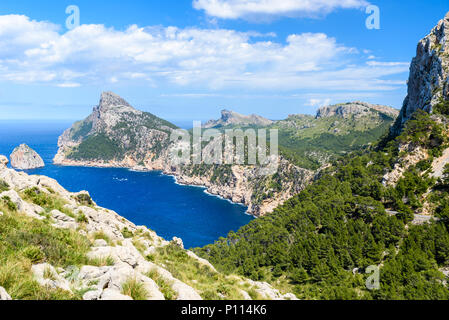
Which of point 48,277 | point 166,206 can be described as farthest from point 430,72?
point 166,206

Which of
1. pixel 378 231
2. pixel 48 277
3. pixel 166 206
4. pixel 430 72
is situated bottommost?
pixel 166 206

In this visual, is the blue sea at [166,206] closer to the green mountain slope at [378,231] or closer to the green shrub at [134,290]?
the green mountain slope at [378,231]

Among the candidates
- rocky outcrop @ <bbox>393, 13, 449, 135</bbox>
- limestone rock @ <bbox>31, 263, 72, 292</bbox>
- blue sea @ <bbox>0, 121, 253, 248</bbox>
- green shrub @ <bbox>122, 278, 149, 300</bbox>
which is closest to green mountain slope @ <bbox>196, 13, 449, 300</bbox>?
rocky outcrop @ <bbox>393, 13, 449, 135</bbox>

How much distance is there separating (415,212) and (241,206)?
10951 centimetres

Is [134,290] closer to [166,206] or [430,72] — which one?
[430,72]

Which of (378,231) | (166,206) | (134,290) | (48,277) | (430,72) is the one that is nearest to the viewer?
(48,277)

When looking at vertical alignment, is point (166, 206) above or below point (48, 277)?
below

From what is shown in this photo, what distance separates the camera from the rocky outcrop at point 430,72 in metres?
65.9

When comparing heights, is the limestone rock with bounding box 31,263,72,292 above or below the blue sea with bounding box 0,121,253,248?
above

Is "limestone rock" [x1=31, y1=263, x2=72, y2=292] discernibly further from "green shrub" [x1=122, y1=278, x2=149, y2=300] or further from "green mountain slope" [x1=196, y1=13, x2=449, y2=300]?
"green mountain slope" [x1=196, y1=13, x2=449, y2=300]

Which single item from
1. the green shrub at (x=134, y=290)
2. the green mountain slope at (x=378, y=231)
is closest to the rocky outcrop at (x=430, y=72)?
the green mountain slope at (x=378, y=231)

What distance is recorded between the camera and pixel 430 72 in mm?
72250

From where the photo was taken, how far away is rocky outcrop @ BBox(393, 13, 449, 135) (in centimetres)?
6588

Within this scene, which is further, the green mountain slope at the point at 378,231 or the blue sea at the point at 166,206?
the blue sea at the point at 166,206
